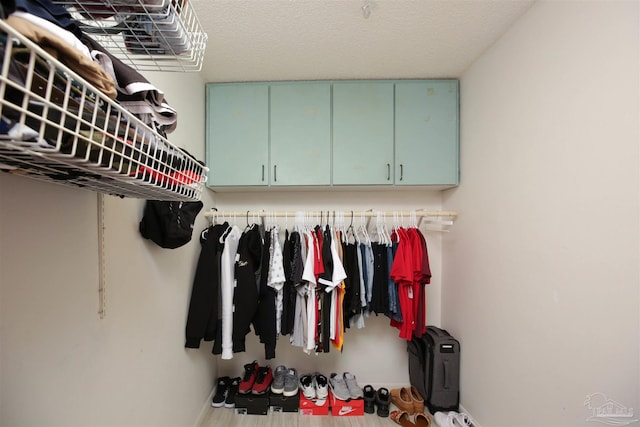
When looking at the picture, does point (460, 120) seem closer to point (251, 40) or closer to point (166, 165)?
point (251, 40)

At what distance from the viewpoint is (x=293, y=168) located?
6.13 feet

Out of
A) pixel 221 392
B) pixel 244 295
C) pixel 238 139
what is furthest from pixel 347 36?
pixel 221 392

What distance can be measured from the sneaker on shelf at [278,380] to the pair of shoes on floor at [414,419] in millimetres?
869

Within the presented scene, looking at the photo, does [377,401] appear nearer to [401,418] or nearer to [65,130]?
[401,418]

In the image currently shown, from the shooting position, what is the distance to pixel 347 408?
6.05ft

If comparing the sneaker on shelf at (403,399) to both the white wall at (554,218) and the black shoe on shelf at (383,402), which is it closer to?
the black shoe on shelf at (383,402)

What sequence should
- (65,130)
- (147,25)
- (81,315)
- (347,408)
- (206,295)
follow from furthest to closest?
1. (347,408)
2. (206,295)
3. (81,315)
4. (147,25)
5. (65,130)

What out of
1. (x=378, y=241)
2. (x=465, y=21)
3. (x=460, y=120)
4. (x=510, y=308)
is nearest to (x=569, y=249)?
(x=510, y=308)

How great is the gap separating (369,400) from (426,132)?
211 cm

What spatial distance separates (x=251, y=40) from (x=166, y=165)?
1.30 m

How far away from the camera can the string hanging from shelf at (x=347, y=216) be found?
1.87 meters

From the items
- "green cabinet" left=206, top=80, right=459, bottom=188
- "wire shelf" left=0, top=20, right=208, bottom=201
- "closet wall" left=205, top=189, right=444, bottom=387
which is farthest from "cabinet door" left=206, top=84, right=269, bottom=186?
"wire shelf" left=0, top=20, right=208, bottom=201

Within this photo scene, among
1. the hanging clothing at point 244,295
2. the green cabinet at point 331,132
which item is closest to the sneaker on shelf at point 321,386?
the hanging clothing at point 244,295

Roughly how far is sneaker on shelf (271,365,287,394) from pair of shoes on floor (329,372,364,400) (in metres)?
0.40
